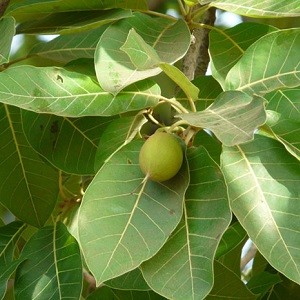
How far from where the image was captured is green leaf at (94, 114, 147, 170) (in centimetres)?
131

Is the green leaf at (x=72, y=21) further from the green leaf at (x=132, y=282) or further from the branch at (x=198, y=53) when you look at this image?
the green leaf at (x=132, y=282)

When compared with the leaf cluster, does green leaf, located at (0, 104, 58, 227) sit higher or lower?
lower

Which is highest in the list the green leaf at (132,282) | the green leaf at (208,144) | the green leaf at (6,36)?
the green leaf at (6,36)

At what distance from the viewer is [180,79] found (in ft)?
3.84

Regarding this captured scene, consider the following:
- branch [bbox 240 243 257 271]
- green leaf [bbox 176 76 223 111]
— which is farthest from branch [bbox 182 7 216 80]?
branch [bbox 240 243 257 271]

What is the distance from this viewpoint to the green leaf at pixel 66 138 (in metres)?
1.45

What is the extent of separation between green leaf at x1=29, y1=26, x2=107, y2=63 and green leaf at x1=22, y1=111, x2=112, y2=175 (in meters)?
0.11

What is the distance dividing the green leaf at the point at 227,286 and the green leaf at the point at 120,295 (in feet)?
0.33

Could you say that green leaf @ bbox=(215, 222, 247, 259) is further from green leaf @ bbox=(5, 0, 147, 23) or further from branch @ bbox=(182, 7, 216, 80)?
green leaf @ bbox=(5, 0, 147, 23)

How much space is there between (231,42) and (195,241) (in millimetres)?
431

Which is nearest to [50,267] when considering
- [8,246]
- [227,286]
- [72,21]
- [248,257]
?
[8,246]

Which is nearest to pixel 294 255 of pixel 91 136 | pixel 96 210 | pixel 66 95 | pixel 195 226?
pixel 195 226

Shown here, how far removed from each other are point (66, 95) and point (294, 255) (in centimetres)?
37

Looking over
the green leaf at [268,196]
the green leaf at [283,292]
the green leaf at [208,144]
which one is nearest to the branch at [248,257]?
the green leaf at [283,292]
